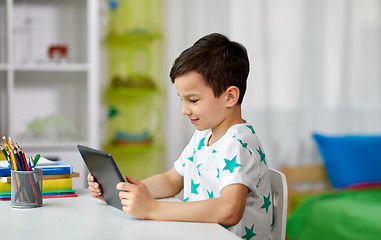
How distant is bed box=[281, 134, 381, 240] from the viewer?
9.20 ft

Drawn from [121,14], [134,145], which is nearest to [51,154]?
[134,145]

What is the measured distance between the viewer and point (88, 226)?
A: 1.14m

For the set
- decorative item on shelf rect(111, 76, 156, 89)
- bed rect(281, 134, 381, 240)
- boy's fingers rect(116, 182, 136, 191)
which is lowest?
bed rect(281, 134, 381, 240)

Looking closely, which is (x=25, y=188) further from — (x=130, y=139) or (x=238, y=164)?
(x=130, y=139)

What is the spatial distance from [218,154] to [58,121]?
1.94 m

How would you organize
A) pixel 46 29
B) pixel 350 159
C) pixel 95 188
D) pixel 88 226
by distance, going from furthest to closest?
pixel 350 159 < pixel 46 29 < pixel 95 188 < pixel 88 226

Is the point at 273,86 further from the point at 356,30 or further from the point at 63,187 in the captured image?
the point at 63,187

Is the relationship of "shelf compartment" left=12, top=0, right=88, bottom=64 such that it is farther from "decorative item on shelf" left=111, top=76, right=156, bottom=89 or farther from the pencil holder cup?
the pencil holder cup

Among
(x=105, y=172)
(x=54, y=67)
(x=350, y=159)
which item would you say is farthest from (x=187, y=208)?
(x=350, y=159)

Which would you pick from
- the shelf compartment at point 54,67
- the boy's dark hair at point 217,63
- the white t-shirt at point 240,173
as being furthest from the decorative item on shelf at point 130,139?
the boy's dark hair at point 217,63

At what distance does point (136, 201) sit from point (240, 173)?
8.9 inches

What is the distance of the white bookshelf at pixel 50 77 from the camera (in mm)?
2984

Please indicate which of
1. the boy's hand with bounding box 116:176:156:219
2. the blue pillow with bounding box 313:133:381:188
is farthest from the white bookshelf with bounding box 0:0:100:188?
the boy's hand with bounding box 116:176:156:219

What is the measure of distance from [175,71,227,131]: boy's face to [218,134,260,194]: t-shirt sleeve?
0.30ft
